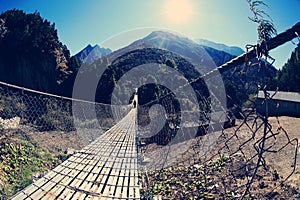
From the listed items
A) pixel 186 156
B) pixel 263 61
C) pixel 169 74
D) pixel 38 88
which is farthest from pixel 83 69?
pixel 263 61

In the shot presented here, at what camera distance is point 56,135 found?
6.98 meters

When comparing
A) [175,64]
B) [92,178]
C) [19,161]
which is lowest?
[19,161]

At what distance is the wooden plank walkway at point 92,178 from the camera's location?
3.83 ft

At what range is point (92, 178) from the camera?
138cm

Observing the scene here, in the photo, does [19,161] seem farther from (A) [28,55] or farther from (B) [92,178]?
(A) [28,55]

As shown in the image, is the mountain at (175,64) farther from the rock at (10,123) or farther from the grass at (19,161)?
the rock at (10,123)

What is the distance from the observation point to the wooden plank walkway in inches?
45.9

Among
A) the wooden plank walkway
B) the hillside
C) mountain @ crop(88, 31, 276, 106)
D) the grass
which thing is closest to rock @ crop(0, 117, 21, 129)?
the grass

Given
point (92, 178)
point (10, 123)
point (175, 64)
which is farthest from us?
point (175, 64)

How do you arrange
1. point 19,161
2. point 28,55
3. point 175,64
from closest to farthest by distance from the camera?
1. point 19,161
2. point 28,55
3. point 175,64

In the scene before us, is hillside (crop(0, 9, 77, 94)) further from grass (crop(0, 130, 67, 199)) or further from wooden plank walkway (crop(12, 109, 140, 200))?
wooden plank walkway (crop(12, 109, 140, 200))

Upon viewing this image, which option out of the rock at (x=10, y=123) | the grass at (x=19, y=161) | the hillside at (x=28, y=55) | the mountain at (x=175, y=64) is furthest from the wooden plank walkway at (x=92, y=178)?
the hillside at (x=28, y=55)

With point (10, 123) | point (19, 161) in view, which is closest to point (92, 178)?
point (19, 161)

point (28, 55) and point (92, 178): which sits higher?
point (28, 55)
